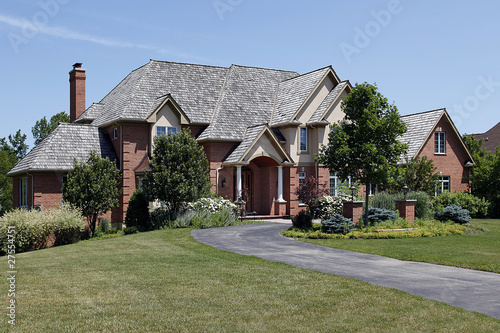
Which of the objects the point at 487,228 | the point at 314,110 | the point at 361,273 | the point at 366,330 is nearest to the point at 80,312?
the point at 366,330

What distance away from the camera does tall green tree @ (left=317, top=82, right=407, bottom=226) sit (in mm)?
22578

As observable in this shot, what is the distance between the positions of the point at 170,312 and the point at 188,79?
28.3 m

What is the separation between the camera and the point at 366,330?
26.9 ft

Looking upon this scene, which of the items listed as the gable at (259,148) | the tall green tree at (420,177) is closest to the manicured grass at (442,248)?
the tall green tree at (420,177)

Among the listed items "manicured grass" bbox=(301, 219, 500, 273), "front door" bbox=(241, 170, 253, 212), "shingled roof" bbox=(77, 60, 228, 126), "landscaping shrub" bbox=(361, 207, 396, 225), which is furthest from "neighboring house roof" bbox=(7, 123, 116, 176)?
"manicured grass" bbox=(301, 219, 500, 273)

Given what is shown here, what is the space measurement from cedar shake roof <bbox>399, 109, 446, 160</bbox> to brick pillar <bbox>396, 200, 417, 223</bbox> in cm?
1066

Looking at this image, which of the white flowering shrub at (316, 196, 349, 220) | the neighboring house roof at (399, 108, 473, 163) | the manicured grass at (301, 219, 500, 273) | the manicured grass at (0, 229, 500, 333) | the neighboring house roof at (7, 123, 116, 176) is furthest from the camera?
the neighboring house roof at (399, 108, 473, 163)

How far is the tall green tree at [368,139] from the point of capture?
22578 mm

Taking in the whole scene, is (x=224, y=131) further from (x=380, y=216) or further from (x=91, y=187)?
(x=380, y=216)

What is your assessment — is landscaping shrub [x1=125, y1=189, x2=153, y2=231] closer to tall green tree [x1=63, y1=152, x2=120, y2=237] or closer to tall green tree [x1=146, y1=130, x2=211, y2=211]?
tall green tree [x1=63, y1=152, x2=120, y2=237]

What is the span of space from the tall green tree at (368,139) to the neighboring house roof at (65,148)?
1440 cm

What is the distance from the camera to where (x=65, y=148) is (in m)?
30.8

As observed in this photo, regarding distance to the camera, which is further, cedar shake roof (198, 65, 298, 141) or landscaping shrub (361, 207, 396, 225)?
cedar shake roof (198, 65, 298, 141)

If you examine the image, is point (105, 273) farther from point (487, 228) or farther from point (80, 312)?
point (487, 228)
